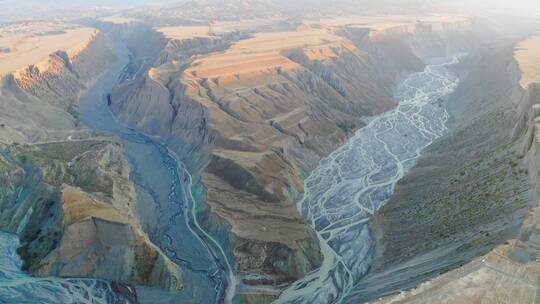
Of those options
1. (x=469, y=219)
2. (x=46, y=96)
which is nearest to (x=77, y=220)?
(x=469, y=219)

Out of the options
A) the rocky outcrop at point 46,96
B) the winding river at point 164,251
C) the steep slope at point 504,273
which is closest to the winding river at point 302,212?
the winding river at point 164,251

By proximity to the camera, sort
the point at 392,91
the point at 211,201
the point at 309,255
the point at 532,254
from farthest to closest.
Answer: the point at 392,91 → the point at 211,201 → the point at 309,255 → the point at 532,254

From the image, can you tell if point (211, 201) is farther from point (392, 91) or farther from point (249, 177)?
point (392, 91)

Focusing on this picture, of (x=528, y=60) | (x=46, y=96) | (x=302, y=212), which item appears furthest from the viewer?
(x=46, y=96)

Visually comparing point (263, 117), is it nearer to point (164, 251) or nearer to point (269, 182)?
point (269, 182)

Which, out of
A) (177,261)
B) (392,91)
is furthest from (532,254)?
(392,91)

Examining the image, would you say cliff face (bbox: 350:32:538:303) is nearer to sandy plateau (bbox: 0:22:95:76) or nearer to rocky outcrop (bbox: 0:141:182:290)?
rocky outcrop (bbox: 0:141:182:290)
